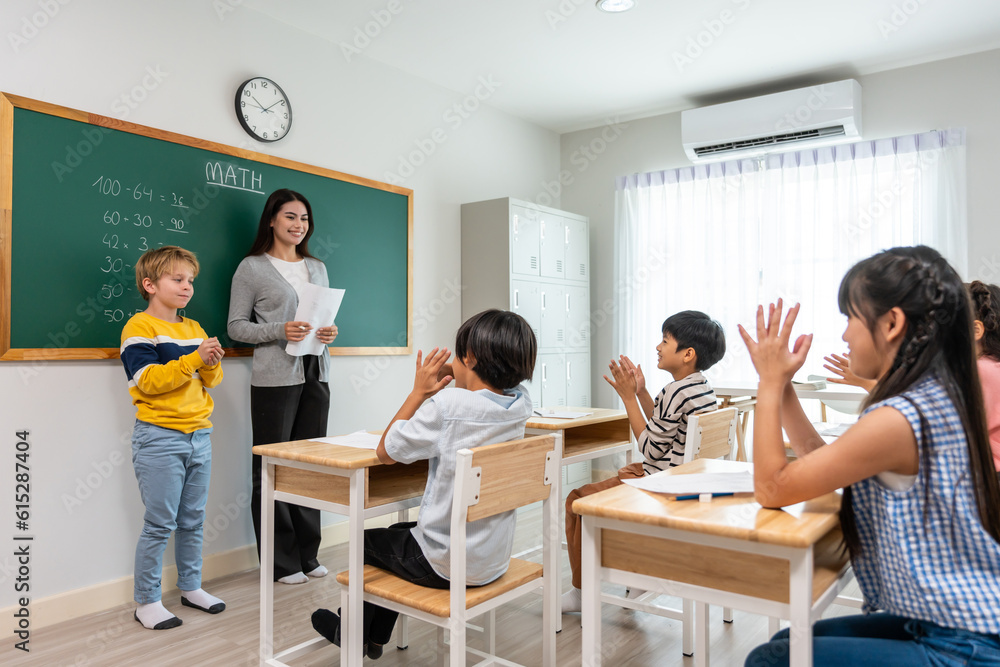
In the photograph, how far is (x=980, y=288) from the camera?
2094 mm

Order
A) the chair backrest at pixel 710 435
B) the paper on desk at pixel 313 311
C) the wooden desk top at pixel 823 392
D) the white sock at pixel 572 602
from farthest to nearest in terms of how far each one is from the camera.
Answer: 1. the wooden desk top at pixel 823 392
2. the paper on desk at pixel 313 311
3. the white sock at pixel 572 602
4. the chair backrest at pixel 710 435

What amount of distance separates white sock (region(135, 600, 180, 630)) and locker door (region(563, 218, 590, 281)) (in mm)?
3315

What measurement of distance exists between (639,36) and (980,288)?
241 centimetres

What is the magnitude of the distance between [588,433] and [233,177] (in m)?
2.05

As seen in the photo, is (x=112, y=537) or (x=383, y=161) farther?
(x=383, y=161)

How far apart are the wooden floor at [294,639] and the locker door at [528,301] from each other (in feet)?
6.79

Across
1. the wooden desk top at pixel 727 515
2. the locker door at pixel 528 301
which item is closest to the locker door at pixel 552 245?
the locker door at pixel 528 301

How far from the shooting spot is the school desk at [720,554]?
1144 mm

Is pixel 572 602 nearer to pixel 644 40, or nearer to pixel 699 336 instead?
pixel 699 336

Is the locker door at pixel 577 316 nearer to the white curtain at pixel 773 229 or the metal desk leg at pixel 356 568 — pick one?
the white curtain at pixel 773 229

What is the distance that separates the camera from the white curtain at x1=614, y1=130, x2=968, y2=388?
414 cm

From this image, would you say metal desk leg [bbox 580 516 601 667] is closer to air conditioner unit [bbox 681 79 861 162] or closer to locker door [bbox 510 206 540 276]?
locker door [bbox 510 206 540 276]

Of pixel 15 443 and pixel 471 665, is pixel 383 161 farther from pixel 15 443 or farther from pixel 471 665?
pixel 471 665

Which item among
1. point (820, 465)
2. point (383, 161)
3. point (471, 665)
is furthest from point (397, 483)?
point (383, 161)
